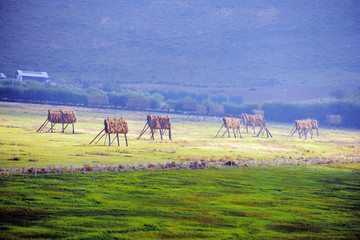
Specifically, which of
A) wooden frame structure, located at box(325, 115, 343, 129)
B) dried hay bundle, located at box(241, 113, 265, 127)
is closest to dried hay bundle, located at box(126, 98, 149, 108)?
wooden frame structure, located at box(325, 115, 343, 129)

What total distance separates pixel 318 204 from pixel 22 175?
57.5 ft

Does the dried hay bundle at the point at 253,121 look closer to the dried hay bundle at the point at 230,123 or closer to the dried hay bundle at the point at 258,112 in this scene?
the dried hay bundle at the point at 230,123

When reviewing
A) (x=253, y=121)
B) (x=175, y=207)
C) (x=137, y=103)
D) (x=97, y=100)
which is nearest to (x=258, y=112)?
(x=137, y=103)

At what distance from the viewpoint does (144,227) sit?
18.8 meters

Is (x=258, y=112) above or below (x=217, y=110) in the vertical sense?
below

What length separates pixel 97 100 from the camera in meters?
127

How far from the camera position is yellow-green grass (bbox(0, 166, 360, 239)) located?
1844 cm

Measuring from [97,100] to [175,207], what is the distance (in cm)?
10740

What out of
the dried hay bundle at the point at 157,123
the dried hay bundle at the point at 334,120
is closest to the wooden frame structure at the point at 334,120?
the dried hay bundle at the point at 334,120

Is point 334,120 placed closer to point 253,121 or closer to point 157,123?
point 253,121

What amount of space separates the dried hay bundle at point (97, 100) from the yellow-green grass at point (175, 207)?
9572 centimetres

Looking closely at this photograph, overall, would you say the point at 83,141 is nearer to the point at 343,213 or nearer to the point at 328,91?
the point at 343,213

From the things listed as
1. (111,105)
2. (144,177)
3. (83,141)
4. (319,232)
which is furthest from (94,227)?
(111,105)

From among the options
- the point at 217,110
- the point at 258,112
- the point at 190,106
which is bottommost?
the point at 258,112
